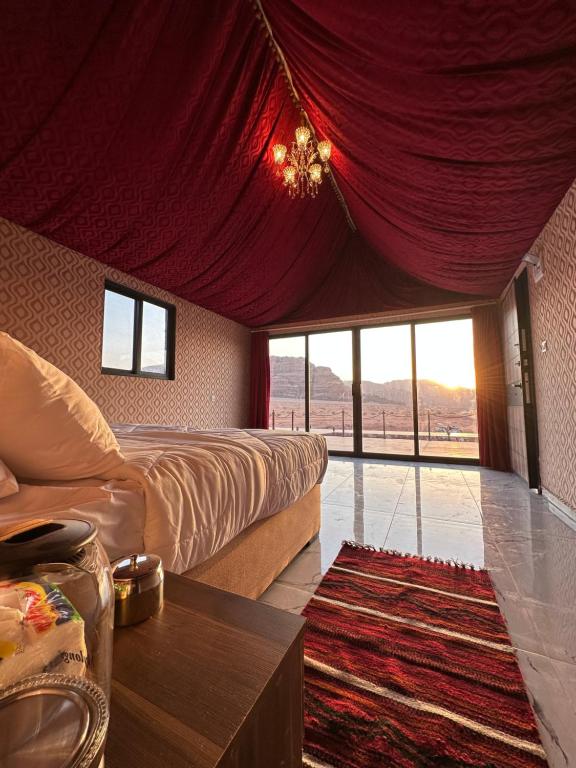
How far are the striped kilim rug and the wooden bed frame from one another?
9.4 inches

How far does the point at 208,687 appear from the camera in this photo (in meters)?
0.39

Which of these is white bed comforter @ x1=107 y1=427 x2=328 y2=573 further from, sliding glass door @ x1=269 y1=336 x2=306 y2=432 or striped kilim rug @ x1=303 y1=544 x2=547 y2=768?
sliding glass door @ x1=269 y1=336 x2=306 y2=432

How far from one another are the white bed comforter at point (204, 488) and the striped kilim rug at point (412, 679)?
52cm

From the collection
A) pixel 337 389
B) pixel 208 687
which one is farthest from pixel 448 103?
pixel 337 389

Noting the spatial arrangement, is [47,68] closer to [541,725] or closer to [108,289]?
[108,289]

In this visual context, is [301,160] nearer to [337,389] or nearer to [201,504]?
[201,504]

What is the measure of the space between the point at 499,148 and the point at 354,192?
166 centimetres

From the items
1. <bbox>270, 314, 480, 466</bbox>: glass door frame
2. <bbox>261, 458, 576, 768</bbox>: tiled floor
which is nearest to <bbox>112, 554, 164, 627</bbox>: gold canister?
<bbox>261, 458, 576, 768</bbox>: tiled floor

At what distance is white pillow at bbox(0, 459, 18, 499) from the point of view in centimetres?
72

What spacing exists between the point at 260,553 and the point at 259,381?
4585 mm

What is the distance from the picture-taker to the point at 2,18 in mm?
1439

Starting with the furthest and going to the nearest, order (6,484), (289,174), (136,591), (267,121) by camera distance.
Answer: (289,174), (267,121), (6,484), (136,591)

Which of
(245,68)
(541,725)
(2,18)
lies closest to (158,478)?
(541,725)

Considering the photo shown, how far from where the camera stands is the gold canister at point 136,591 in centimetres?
50
